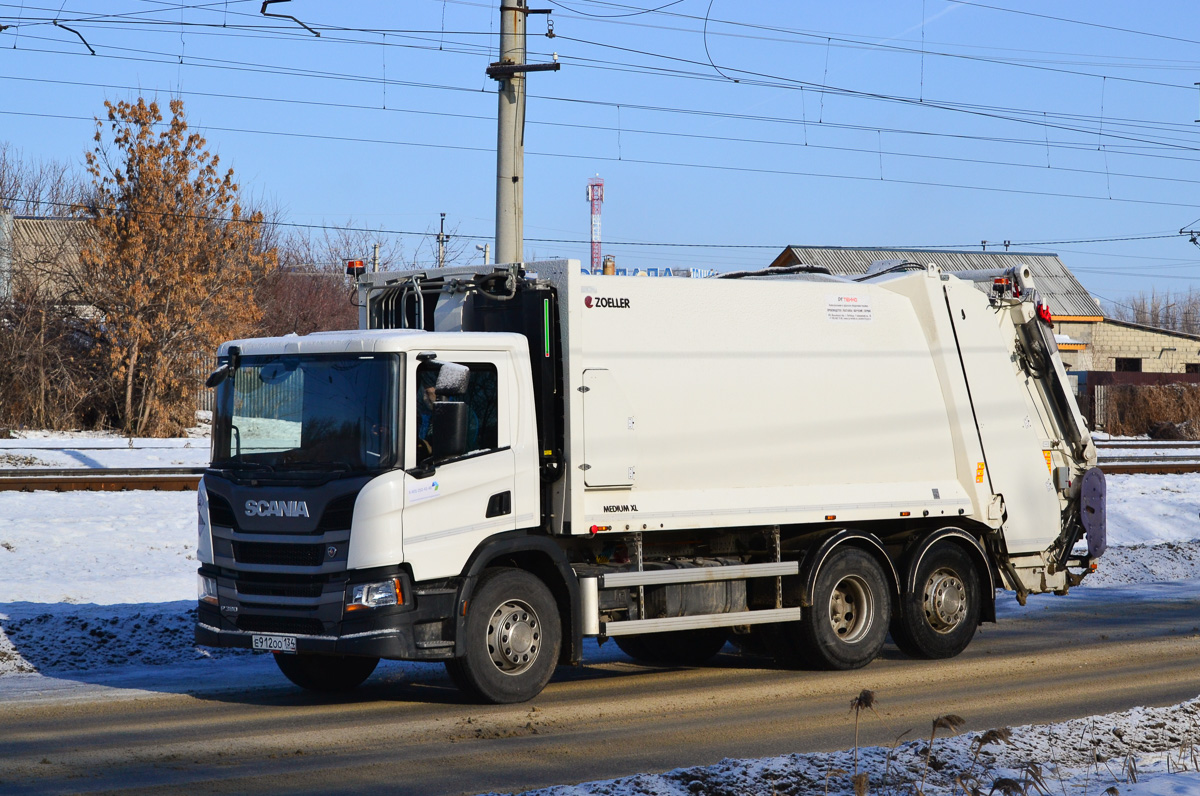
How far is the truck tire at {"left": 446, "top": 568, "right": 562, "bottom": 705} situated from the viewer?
8766 millimetres

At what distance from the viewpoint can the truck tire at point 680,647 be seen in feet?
37.5

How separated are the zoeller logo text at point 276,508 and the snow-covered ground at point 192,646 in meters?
1.79

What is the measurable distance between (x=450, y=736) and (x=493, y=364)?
264cm

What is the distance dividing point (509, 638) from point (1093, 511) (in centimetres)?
626

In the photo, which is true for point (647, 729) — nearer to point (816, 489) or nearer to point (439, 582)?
point (439, 582)

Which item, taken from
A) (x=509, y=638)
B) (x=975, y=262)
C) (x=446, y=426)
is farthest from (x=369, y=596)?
(x=975, y=262)

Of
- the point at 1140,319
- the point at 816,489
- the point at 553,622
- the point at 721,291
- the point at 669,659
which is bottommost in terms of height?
the point at 669,659

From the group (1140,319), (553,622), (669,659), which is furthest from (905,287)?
(1140,319)

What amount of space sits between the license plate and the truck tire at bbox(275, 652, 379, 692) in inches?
37.9

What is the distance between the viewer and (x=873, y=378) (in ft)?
36.1

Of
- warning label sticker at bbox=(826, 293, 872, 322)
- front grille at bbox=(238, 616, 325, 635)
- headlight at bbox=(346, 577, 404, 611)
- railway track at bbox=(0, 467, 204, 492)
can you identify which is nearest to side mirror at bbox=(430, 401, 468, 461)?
headlight at bbox=(346, 577, 404, 611)

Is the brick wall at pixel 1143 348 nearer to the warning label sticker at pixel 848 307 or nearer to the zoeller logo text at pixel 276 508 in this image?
the warning label sticker at pixel 848 307

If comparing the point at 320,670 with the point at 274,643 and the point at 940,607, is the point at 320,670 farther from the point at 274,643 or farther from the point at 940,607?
the point at 940,607

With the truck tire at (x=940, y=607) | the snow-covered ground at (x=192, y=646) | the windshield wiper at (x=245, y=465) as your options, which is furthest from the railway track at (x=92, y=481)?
the truck tire at (x=940, y=607)
